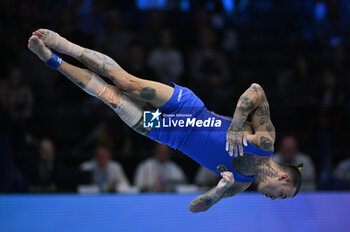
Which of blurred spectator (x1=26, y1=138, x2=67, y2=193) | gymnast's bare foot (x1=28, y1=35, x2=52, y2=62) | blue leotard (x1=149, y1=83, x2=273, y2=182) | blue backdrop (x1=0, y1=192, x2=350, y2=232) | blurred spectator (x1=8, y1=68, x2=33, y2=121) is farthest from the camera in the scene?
blurred spectator (x1=26, y1=138, x2=67, y2=193)

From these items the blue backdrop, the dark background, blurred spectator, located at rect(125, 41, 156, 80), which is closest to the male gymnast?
the dark background

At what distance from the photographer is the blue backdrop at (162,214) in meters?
5.80

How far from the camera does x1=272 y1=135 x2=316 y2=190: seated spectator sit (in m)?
6.18

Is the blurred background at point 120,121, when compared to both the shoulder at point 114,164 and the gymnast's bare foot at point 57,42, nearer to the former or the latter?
the shoulder at point 114,164

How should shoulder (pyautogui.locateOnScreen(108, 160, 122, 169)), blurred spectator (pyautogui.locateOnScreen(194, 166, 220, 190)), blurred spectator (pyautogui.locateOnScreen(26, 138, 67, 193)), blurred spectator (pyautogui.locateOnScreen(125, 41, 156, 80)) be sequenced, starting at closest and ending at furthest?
blurred spectator (pyautogui.locateOnScreen(125, 41, 156, 80)) → blurred spectator (pyautogui.locateOnScreen(26, 138, 67, 193)) → blurred spectator (pyautogui.locateOnScreen(194, 166, 220, 190)) → shoulder (pyautogui.locateOnScreen(108, 160, 122, 169))

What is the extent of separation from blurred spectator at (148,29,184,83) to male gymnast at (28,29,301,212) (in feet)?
4.53

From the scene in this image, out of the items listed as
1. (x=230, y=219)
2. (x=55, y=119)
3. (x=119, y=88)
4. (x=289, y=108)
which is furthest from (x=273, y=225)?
(x=55, y=119)

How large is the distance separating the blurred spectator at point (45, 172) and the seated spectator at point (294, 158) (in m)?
2.81

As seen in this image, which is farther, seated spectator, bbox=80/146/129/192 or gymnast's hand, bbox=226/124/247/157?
seated spectator, bbox=80/146/129/192

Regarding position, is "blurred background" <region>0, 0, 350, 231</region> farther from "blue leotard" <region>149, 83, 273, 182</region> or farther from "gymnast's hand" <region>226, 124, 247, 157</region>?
"gymnast's hand" <region>226, 124, 247, 157</region>

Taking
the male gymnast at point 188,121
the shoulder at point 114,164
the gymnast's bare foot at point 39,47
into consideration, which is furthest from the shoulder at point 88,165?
the gymnast's bare foot at point 39,47

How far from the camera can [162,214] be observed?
594 cm

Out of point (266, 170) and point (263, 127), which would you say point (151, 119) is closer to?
point (263, 127)

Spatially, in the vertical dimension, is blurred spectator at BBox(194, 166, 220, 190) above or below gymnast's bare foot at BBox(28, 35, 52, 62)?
below
